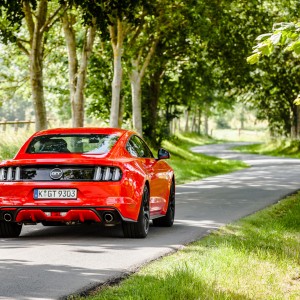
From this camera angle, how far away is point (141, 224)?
34.7 feet

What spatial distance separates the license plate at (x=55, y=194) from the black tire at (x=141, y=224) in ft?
2.90

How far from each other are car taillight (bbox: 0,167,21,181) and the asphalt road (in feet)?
2.66

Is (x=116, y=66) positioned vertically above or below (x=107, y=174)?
above

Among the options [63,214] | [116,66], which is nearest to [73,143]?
[63,214]

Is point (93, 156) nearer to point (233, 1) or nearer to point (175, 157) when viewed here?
point (233, 1)

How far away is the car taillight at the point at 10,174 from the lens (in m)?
10.3

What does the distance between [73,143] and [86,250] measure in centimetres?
197

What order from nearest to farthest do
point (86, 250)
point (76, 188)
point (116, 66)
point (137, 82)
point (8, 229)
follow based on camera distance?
point (86, 250)
point (76, 188)
point (8, 229)
point (116, 66)
point (137, 82)

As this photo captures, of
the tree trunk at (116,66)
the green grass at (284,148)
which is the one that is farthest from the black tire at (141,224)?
the green grass at (284,148)

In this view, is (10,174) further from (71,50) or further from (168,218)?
(71,50)

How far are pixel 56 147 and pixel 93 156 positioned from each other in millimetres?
756

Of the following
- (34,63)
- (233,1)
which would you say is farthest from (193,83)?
(34,63)

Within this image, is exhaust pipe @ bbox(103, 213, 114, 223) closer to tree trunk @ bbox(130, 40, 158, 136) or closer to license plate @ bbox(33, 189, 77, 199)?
license plate @ bbox(33, 189, 77, 199)

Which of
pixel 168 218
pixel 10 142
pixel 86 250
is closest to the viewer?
pixel 86 250
